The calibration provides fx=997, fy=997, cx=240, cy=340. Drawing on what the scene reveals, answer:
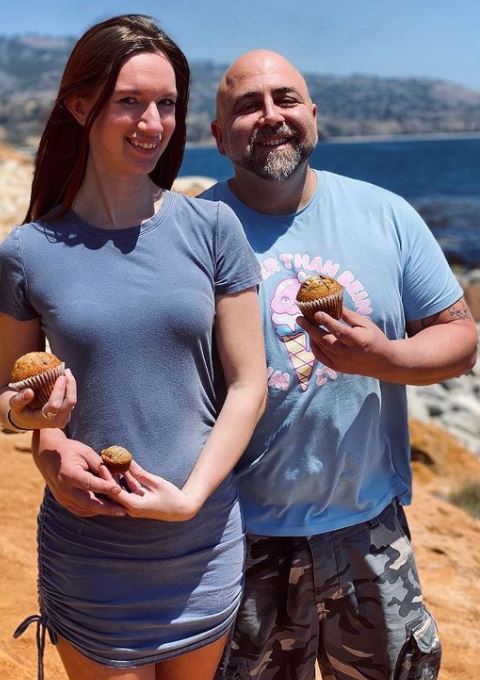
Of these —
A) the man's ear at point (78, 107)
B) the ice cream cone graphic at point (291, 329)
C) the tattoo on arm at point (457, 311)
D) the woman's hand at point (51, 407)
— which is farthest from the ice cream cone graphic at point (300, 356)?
the man's ear at point (78, 107)

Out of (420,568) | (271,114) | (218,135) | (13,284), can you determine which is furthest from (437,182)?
(13,284)

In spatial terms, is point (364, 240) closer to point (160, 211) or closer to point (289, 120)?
point (289, 120)

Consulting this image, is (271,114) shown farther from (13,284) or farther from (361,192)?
(13,284)

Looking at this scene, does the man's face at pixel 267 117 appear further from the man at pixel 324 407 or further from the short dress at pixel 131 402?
the short dress at pixel 131 402

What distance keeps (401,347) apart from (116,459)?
3.48 ft

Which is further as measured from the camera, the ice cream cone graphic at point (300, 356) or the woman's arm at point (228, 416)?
the ice cream cone graphic at point (300, 356)

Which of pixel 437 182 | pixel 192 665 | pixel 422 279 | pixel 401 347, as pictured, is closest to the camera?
pixel 192 665

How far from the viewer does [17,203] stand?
20.6 m

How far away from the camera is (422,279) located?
3.40 meters

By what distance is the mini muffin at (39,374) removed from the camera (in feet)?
8.66

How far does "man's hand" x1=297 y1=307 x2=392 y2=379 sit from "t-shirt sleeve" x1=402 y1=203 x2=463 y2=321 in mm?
340

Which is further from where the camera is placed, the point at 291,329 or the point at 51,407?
the point at 291,329

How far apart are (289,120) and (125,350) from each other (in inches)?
44.0

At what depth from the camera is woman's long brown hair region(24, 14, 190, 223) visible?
273 centimetres
